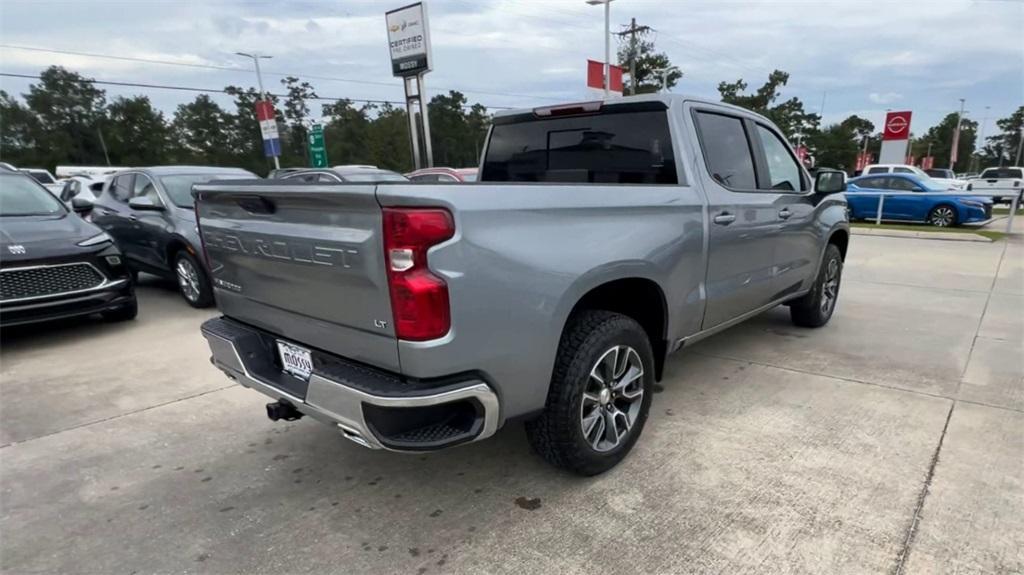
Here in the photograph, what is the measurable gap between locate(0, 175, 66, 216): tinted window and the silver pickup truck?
15.0ft

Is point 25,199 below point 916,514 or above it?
above

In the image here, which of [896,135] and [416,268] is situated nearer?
[416,268]

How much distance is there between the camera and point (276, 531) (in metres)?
2.50

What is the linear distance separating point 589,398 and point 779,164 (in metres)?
2.77

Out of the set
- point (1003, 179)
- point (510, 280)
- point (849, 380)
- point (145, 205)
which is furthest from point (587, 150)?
point (1003, 179)

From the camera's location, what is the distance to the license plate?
248 cm

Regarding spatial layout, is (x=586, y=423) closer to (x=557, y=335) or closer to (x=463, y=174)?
(x=557, y=335)

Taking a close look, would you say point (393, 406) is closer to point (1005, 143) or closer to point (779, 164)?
point (779, 164)

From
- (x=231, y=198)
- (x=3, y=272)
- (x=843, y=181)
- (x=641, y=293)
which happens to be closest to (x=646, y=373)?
(x=641, y=293)

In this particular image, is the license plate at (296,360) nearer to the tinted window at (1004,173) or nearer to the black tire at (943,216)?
the black tire at (943,216)

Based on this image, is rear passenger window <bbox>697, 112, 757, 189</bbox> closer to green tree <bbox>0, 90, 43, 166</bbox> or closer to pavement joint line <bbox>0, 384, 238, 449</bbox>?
pavement joint line <bbox>0, 384, 238, 449</bbox>

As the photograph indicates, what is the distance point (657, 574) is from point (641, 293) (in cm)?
141

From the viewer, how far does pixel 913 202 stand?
1499 centimetres

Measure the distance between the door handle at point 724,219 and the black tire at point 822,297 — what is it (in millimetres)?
2017
